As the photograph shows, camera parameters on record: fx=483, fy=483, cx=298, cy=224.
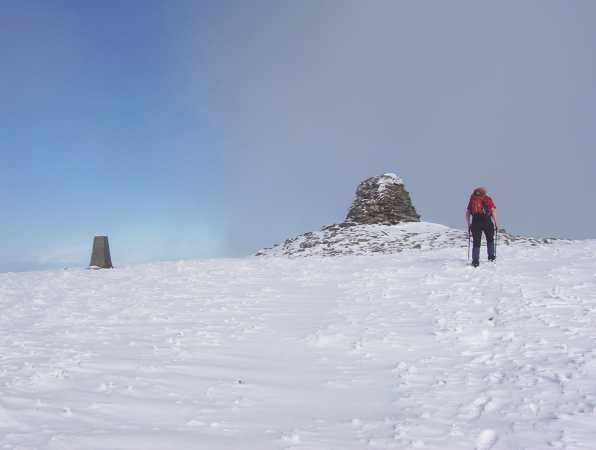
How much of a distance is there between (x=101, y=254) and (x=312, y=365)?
1672 cm

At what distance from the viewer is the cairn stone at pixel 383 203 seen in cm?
2867

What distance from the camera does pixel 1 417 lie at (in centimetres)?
455

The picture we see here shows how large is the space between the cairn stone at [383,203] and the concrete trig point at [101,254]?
46.2 feet

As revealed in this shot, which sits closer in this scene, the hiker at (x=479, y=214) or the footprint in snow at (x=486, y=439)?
the footprint in snow at (x=486, y=439)

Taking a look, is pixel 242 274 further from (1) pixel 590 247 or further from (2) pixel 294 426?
(1) pixel 590 247

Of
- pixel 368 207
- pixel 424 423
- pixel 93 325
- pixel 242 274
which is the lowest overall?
pixel 424 423

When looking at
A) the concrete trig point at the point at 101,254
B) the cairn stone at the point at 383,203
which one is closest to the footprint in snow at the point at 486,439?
A: the concrete trig point at the point at 101,254

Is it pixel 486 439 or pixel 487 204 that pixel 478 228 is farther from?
pixel 486 439

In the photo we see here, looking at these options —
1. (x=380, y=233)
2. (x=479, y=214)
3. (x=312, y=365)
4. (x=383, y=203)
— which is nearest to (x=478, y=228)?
(x=479, y=214)

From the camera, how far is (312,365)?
6.56 m

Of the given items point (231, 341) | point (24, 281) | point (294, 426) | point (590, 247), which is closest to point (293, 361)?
point (231, 341)

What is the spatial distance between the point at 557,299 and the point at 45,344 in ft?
30.5

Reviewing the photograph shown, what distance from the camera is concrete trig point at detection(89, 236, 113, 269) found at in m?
20.8

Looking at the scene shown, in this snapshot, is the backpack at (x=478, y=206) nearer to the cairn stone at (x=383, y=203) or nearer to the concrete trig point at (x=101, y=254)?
the cairn stone at (x=383, y=203)
